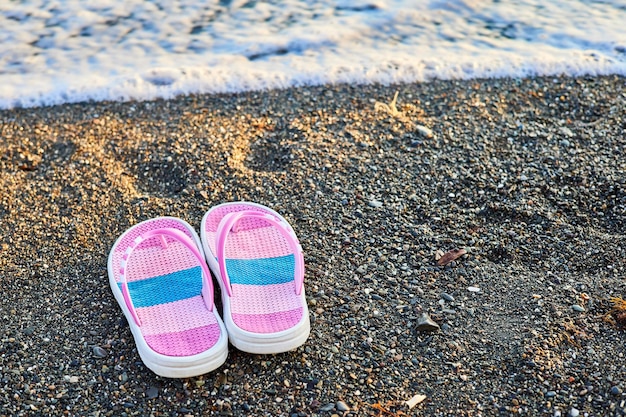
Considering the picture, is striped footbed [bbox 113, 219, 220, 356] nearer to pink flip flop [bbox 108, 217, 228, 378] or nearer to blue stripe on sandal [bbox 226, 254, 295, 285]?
pink flip flop [bbox 108, 217, 228, 378]

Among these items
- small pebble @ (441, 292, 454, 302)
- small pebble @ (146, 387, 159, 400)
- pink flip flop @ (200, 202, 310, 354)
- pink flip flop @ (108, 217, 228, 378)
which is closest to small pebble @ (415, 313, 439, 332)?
small pebble @ (441, 292, 454, 302)

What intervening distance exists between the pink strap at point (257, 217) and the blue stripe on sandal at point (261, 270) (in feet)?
0.14

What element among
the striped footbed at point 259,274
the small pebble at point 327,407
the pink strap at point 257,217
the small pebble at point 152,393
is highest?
the pink strap at point 257,217

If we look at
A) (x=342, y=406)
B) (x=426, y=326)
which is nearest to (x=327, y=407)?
(x=342, y=406)

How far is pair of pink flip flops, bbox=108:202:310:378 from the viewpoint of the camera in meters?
2.06

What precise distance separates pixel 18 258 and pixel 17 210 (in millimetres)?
280

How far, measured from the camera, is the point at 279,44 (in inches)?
154

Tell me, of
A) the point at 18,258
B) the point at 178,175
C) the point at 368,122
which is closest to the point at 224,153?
the point at 178,175

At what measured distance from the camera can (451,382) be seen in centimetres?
205

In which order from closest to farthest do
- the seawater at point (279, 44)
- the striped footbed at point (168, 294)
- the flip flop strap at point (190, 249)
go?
the striped footbed at point (168, 294), the flip flop strap at point (190, 249), the seawater at point (279, 44)

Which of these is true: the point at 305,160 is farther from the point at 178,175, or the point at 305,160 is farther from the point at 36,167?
the point at 36,167

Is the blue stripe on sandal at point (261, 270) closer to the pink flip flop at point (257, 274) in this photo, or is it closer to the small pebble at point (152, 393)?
the pink flip flop at point (257, 274)

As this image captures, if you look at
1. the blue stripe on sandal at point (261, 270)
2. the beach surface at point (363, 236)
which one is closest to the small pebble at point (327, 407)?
the beach surface at point (363, 236)

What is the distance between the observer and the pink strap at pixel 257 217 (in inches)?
87.8
